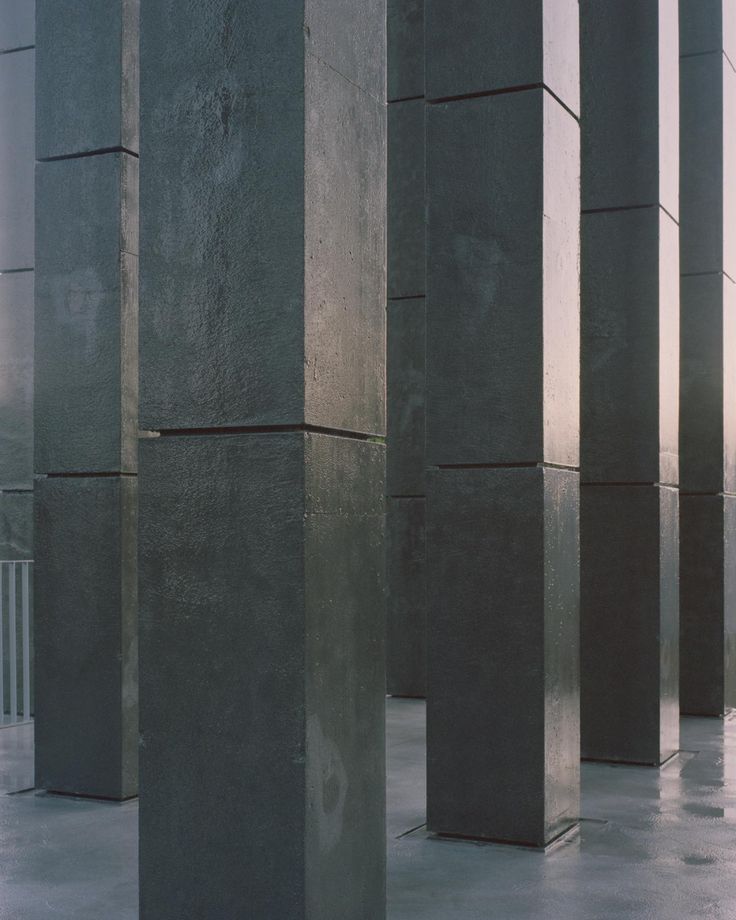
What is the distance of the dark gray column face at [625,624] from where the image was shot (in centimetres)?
1018

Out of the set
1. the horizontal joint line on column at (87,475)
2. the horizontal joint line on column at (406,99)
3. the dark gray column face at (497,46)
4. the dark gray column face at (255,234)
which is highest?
the horizontal joint line on column at (406,99)

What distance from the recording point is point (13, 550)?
14141 millimetres

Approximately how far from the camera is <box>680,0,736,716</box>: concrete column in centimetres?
1326

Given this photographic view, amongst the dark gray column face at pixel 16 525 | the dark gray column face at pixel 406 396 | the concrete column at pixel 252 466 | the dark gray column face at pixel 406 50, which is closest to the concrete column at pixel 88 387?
the concrete column at pixel 252 466

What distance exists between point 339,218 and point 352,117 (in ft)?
1.52

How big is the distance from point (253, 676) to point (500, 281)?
3.72 metres

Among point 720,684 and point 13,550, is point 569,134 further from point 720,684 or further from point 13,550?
point 13,550

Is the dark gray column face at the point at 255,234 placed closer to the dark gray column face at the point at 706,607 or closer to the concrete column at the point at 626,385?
the concrete column at the point at 626,385

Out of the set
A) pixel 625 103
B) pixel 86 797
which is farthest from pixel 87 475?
pixel 625 103

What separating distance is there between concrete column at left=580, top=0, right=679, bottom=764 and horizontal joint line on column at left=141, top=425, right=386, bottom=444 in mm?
5791

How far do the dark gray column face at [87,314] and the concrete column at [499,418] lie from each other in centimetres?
248

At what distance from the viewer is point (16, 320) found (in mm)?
14000

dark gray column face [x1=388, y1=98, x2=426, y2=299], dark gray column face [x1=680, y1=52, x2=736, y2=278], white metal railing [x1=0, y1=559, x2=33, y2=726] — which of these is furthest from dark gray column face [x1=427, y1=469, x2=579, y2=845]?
dark gray column face [x1=388, y1=98, x2=426, y2=299]

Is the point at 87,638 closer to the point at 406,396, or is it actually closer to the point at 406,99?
the point at 406,396
